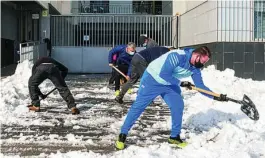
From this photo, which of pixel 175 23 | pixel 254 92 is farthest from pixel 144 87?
pixel 175 23

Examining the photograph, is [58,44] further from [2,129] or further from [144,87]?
[144,87]

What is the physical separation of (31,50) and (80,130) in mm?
12303

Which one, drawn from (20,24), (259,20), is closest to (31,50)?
(20,24)

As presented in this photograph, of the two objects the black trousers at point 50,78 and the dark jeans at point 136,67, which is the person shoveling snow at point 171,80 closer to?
the dark jeans at point 136,67

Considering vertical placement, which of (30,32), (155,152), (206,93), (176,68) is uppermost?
(30,32)

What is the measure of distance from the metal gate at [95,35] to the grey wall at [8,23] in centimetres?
222

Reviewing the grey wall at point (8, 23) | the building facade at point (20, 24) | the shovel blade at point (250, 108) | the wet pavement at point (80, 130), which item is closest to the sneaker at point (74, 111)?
the wet pavement at point (80, 130)

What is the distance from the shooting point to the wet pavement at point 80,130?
6.18 metres

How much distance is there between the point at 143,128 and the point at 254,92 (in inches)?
203

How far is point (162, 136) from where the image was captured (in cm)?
686

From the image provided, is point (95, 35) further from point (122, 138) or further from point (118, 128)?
point (122, 138)

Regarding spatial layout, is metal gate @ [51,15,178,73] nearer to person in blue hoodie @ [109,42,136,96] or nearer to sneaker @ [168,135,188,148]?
person in blue hoodie @ [109,42,136,96]

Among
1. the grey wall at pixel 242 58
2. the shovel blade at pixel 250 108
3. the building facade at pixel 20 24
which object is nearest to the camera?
the shovel blade at pixel 250 108

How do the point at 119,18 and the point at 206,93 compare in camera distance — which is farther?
the point at 119,18
